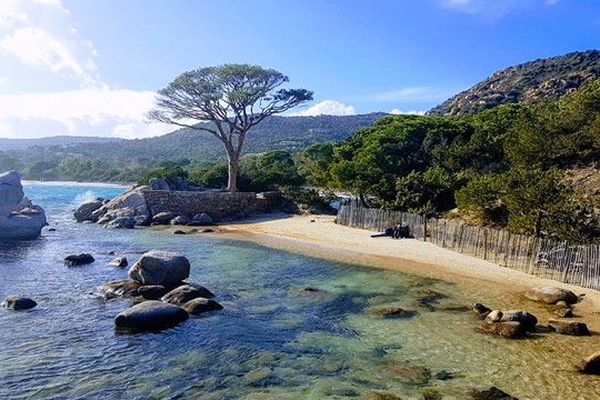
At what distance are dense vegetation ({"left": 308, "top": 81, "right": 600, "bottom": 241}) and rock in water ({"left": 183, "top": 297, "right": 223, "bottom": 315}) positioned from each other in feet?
48.9

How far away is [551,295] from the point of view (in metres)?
18.7

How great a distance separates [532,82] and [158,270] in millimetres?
77574

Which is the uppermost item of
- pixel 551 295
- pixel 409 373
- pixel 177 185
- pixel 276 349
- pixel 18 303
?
pixel 177 185

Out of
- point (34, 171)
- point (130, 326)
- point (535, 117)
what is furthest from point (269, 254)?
point (34, 171)

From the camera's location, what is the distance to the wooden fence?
19.9m

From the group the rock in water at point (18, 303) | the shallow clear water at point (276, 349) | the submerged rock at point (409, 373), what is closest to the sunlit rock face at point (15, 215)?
the shallow clear water at point (276, 349)

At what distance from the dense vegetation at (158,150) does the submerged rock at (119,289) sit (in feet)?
283

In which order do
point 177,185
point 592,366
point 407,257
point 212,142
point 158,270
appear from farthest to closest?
point 212,142 → point 177,185 → point 407,257 → point 158,270 → point 592,366

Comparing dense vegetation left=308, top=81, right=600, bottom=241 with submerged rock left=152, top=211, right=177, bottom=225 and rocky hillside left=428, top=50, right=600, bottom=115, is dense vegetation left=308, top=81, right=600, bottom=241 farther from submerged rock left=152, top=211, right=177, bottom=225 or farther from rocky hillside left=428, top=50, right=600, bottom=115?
rocky hillside left=428, top=50, right=600, bottom=115

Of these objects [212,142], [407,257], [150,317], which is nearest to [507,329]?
[150,317]

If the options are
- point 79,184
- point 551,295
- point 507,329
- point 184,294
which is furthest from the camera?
point 79,184

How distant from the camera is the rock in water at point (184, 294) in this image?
59.0ft

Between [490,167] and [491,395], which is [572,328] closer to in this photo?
[491,395]

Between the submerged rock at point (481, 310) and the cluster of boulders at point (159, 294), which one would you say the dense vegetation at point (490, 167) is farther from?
the cluster of boulders at point (159, 294)
